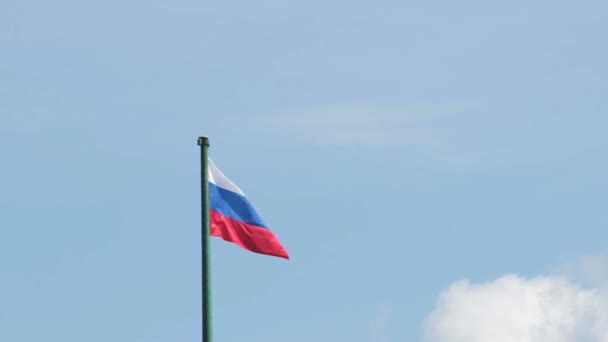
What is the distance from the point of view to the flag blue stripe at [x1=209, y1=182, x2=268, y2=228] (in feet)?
112

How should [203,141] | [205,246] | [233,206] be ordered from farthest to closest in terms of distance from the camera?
[233,206]
[203,141]
[205,246]

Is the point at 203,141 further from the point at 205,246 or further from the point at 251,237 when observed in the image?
the point at 251,237

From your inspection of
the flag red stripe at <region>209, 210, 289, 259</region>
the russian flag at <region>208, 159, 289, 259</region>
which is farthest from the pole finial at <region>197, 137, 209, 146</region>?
the flag red stripe at <region>209, 210, 289, 259</region>

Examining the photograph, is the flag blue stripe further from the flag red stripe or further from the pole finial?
the pole finial

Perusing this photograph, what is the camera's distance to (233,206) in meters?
34.5

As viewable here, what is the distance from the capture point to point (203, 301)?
105 feet

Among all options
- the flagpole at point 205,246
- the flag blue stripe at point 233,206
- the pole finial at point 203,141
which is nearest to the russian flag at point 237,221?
the flag blue stripe at point 233,206

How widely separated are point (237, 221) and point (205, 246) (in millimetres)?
2256

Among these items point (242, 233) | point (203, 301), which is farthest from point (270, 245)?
point (203, 301)

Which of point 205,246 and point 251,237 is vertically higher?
point 251,237

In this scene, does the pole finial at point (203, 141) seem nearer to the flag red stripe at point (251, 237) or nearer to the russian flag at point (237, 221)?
the russian flag at point (237, 221)

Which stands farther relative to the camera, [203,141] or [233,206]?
[233,206]

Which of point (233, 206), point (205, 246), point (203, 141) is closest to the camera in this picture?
point (205, 246)

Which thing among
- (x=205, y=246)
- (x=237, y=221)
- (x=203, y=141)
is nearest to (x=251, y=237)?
(x=237, y=221)
